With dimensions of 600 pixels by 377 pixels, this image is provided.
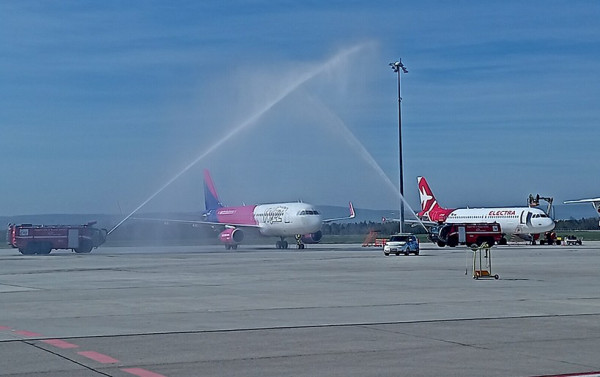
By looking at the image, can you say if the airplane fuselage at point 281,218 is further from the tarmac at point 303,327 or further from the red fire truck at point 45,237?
the tarmac at point 303,327

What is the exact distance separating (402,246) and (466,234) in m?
20.6

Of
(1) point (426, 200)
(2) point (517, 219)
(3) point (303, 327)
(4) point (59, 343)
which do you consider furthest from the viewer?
(1) point (426, 200)

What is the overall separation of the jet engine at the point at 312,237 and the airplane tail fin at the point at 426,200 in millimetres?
25211

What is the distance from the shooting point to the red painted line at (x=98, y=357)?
40.9 feet

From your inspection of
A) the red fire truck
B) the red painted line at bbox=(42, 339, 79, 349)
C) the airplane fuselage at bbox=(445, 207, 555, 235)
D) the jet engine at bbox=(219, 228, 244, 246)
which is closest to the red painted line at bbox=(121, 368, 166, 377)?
the red painted line at bbox=(42, 339, 79, 349)

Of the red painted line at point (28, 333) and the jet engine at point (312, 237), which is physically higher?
the jet engine at point (312, 237)

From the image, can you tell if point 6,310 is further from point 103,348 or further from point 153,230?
point 153,230

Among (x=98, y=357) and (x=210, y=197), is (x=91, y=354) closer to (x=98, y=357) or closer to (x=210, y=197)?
(x=98, y=357)

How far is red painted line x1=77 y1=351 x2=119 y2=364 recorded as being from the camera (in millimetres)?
12477

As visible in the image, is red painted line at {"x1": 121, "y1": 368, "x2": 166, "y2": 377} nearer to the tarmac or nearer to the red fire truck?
the tarmac

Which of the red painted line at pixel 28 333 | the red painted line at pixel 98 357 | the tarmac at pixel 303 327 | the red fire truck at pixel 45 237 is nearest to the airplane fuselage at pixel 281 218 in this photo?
the red fire truck at pixel 45 237

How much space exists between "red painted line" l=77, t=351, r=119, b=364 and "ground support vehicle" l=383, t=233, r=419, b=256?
149 feet

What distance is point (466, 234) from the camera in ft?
252

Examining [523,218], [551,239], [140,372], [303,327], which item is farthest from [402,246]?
[140,372]
